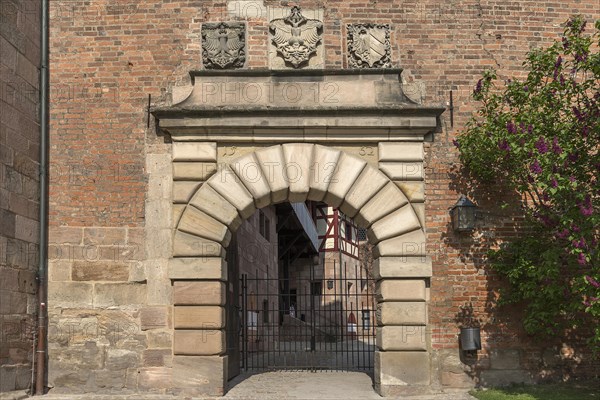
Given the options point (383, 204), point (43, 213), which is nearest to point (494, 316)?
point (383, 204)

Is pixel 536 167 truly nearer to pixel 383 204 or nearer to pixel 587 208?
pixel 587 208

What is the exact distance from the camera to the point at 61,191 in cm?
851

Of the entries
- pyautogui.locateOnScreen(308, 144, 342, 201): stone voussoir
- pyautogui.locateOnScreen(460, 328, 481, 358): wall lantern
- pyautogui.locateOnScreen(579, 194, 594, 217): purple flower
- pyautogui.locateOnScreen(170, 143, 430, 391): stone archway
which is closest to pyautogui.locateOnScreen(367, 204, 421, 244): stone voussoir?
pyautogui.locateOnScreen(170, 143, 430, 391): stone archway

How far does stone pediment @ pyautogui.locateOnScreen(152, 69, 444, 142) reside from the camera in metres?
8.38

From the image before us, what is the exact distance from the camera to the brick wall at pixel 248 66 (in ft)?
27.3

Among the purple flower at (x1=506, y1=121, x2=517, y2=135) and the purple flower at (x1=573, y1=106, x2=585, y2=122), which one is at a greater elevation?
the purple flower at (x1=573, y1=106, x2=585, y2=122)

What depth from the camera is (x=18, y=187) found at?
25.8ft

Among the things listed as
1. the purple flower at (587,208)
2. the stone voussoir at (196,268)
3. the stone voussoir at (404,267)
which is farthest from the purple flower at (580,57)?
the stone voussoir at (196,268)

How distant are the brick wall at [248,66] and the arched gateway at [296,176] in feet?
0.87

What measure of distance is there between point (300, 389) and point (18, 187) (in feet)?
14.3

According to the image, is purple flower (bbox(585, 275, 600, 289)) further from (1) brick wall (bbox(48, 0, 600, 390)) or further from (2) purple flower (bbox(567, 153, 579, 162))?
(1) brick wall (bbox(48, 0, 600, 390))

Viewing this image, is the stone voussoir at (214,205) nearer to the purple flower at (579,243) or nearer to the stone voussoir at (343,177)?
the stone voussoir at (343,177)

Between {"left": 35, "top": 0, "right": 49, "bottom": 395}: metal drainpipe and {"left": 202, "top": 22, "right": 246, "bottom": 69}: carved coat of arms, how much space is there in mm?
2006

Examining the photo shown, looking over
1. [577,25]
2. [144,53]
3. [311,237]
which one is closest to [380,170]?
[577,25]
